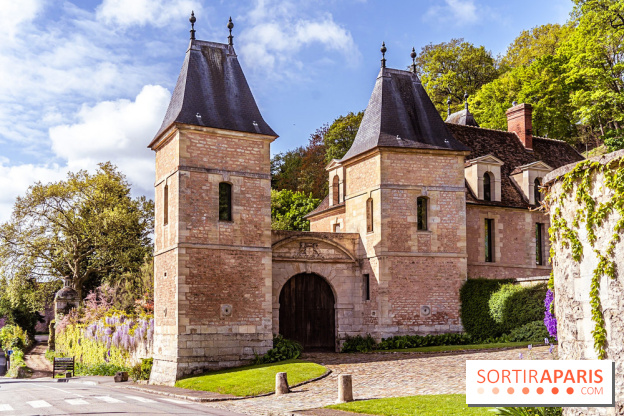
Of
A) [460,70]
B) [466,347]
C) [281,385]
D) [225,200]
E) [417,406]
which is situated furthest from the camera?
[460,70]

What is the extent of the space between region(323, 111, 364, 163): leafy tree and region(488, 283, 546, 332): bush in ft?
74.6

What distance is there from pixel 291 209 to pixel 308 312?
1797 centimetres

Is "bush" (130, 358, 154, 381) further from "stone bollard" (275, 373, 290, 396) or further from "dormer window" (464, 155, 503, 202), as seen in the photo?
"dormer window" (464, 155, 503, 202)

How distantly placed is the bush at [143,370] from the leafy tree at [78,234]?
1671 centimetres

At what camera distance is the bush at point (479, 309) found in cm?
2353

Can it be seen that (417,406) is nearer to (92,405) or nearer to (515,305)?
(92,405)

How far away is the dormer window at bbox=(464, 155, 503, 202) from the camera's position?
27.0 metres

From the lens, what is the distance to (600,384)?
7.65m

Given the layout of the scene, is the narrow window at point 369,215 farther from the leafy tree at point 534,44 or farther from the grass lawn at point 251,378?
the leafy tree at point 534,44

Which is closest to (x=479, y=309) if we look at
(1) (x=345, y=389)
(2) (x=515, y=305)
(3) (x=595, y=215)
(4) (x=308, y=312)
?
(2) (x=515, y=305)

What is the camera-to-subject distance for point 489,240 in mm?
26953

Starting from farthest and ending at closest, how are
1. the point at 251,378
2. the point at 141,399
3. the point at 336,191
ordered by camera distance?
the point at 336,191, the point at 251,378, the point at 141,399

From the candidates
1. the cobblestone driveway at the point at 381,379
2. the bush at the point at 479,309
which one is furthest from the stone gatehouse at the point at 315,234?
the cobblestone driveway at the point at 381,379

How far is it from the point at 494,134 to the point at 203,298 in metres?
15.4
